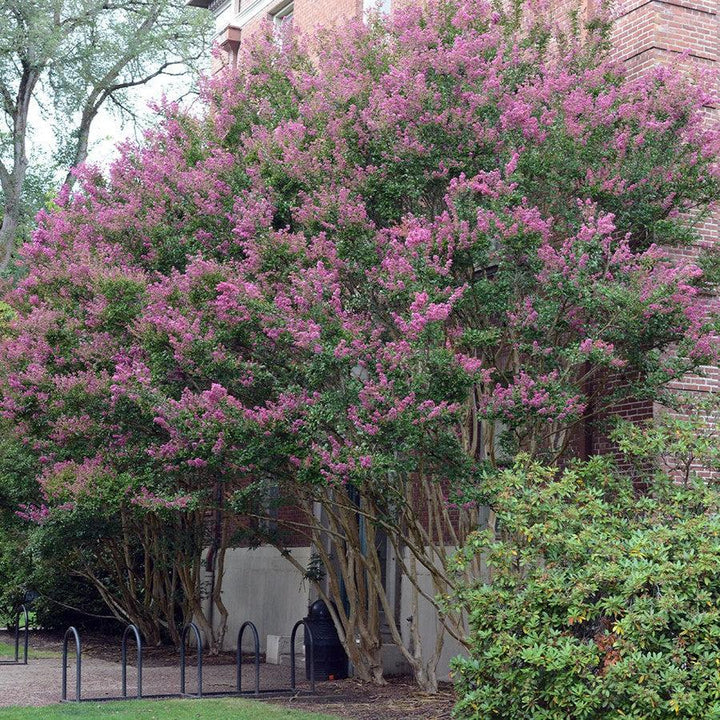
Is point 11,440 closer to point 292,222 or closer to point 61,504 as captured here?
point 61,504

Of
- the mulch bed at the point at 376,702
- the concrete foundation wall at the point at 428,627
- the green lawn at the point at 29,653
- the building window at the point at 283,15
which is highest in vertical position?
the building window at the point at 283,15

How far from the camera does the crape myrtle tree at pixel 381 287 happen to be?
1107 centimetres

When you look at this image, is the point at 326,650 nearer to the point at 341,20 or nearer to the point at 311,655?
→ the point at 311,655

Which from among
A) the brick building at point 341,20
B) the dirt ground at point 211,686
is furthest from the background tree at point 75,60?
the dirt ground at point 211,686

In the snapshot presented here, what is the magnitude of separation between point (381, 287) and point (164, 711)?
16.2ft

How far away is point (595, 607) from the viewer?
29.0 feet

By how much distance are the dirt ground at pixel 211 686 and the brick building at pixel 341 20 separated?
115 centimetres

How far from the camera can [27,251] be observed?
52.5 feet

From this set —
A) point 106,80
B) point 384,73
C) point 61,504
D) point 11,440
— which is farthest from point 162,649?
point 106,80

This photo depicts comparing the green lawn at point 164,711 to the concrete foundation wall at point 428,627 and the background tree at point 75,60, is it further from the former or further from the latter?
the background tree at point 75,60

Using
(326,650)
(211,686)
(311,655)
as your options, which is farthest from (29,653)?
(311,655)

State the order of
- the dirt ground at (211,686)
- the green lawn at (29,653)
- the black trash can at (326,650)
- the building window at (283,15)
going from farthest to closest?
the building window at (283,15) → the green lawn at (29,653) → the black trash can at (326,650) → the dirt ground at (211,686)

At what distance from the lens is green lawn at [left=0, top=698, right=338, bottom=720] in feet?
39.1

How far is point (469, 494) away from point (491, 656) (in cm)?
203
